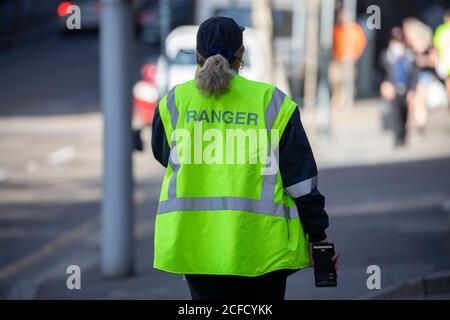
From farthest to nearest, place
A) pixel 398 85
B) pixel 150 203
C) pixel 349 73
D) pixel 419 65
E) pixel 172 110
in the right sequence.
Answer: pixel 349 73 < pixel 419 65 < pixel 398 85 < pixel 150 203 < pixel 172 110

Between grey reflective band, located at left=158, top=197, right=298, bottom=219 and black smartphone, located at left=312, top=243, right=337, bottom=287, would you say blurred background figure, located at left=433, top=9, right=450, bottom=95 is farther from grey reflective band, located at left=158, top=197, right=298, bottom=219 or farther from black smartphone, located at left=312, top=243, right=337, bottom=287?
grey reflective band, located at left=158, top=197, right=298, bottom=219

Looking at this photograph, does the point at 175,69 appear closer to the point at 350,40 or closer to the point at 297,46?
the point at 350,40

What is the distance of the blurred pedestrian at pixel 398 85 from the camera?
59.4ft

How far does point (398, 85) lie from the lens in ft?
59.8

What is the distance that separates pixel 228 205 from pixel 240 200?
54mm

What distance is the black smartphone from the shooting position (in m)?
4.84

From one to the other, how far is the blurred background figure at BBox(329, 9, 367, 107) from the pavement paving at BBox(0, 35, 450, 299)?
1.06m

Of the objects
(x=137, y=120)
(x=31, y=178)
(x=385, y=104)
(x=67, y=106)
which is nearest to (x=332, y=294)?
(x=31, y=178)

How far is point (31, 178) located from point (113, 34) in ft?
23.6

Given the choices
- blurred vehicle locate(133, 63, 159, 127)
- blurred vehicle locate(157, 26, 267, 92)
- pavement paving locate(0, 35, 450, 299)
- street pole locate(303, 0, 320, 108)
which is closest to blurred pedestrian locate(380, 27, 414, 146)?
pavement paving locate(0, 35, 450, 299)

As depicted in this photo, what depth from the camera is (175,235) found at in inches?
185

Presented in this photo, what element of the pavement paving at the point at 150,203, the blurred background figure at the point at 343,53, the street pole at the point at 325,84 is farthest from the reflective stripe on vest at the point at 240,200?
the blurred background figure at the point at 343,53

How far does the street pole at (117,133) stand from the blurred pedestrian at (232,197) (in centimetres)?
481

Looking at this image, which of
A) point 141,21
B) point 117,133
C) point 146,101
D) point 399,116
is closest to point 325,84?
point 399,116
